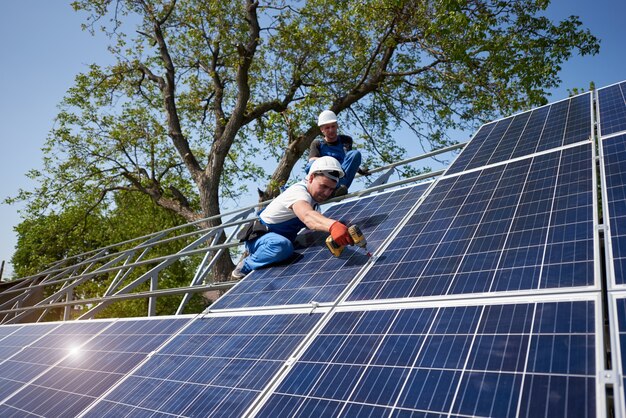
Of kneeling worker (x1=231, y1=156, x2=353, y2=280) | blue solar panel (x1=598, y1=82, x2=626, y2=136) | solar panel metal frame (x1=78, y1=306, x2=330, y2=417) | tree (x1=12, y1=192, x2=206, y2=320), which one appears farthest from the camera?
tree (x1=12, y1=192, x2=206, y2=320)

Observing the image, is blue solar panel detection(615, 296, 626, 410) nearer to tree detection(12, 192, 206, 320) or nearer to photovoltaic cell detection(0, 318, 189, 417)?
photovoltaic cell detection(0, 318, 189, 417)

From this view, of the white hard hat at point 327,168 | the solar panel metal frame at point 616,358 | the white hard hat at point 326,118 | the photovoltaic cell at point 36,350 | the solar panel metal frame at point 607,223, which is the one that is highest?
the white hard hat at point 326,118

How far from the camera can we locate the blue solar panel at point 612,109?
5410mm

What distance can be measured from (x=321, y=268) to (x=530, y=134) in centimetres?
402

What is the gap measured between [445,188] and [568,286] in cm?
306

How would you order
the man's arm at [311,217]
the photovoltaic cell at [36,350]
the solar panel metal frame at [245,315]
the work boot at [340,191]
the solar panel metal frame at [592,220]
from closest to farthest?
the solar panel metal frame at [592,220]
the solar panel metal frame at [245,315]
the man's arm at [311,217]
the photovoltaic cell at [36,350]
the work boot at [340,191]

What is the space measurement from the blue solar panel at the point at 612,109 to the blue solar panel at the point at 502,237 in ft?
2.06

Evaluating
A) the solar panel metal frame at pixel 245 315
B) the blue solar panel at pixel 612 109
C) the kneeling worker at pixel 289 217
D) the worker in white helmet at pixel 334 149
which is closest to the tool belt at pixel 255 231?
the kneeling worker at pixel 289 217

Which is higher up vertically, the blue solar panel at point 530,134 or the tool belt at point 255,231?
the tool belt at point 255,231

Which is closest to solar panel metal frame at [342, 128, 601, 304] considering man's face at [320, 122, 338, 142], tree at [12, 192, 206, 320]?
man's face at [320, 122, 338, 142]

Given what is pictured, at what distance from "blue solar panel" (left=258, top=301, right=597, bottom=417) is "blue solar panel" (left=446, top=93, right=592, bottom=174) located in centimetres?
360

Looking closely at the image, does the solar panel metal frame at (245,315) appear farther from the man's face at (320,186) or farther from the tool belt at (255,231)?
the man's face at (320,186)

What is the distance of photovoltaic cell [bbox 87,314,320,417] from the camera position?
10.7ft

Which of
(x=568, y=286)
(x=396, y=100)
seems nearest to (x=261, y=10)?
(x=396, y=100)
